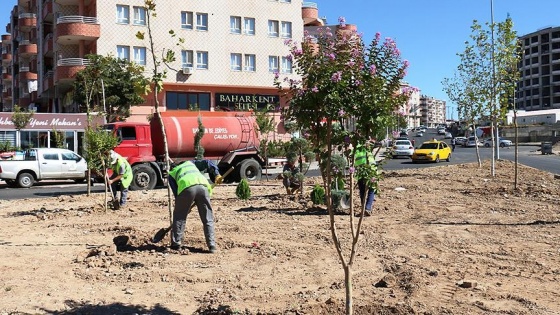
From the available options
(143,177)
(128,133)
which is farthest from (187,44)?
(143,177)

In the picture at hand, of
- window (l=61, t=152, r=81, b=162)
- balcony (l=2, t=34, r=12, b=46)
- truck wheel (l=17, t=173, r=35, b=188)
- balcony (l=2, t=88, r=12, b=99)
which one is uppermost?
balcony (l=2, t=34, r=12, b=46)

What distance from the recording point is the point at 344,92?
4840mm

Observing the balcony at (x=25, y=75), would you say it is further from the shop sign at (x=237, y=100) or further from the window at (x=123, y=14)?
the shop sign at (x=237, y=100)

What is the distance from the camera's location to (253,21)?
152ft

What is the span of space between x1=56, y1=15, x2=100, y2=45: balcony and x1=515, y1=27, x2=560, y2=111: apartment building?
10074 centimetres

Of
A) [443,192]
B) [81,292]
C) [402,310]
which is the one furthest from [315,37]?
[443,192]

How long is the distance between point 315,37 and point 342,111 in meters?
0.91

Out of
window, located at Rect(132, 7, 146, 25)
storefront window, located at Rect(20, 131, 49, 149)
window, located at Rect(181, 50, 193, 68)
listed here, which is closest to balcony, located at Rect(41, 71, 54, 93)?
window, located at Rect(132, 7, 146, 25)

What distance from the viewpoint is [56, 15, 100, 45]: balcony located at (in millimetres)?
39312

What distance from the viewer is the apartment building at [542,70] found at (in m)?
122

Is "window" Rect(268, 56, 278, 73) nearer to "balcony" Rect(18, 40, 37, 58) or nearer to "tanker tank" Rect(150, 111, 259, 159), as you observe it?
"tanker tank" Rect(150, 111, 259, 159)

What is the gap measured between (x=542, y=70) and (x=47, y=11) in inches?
4247

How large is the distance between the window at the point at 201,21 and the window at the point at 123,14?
5.21 metres

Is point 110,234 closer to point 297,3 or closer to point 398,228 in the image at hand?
point 398,228
